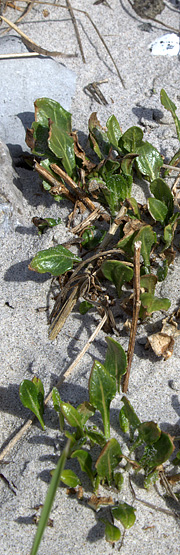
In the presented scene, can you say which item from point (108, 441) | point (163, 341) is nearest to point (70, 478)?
point (108, 441)

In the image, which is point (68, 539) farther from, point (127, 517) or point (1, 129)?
point (1, 129)

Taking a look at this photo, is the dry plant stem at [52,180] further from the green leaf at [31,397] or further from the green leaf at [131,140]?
the green leaf at [31,397]

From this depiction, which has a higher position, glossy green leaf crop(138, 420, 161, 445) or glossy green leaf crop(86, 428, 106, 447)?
glossy green leaf crop(138, 420, 161, 445)

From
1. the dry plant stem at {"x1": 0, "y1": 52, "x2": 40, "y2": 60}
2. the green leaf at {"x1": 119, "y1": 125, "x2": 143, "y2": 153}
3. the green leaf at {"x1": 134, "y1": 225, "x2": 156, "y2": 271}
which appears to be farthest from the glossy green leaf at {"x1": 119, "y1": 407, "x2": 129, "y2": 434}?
the dry plant stem at {"x1": 0, "y1": 52, "x2": 40, "y2": 60}

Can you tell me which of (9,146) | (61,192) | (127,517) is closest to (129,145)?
(61,192)

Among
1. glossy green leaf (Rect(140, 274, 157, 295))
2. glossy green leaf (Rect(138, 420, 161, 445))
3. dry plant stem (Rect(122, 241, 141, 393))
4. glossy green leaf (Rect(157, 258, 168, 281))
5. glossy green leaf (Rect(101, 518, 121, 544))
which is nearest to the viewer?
glossy green leaf (Rect(101, 518, 121, 544))

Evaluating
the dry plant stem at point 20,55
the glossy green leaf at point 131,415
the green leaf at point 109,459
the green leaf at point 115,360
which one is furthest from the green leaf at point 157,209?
the dry plant stem at point 20,55

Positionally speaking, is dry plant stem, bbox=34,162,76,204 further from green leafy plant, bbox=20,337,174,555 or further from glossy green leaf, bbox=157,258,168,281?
green leafy plant, bbox=20,337,174,555
